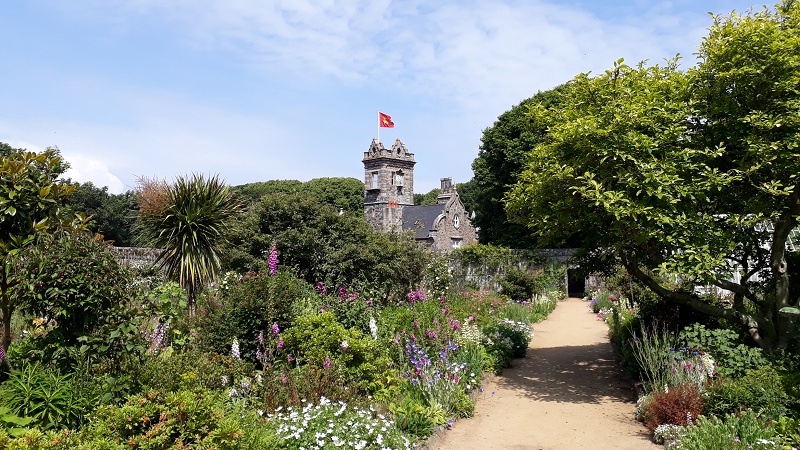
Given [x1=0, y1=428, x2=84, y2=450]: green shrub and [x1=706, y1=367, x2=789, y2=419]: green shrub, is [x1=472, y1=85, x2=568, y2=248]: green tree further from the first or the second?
[x1=0, y1=428, x2=84, y2=450]: green shrub

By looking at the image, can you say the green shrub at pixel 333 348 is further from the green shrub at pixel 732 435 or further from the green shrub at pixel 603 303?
the green shrub at pixel 603 303

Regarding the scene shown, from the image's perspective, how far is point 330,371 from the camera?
6.32 metres

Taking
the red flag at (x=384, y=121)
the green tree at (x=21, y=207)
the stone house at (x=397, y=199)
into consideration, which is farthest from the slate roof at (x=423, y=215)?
the green tree at (x=21, y=207)

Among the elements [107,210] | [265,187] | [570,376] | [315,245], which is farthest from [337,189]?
[570,376]

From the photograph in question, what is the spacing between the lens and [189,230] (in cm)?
1166

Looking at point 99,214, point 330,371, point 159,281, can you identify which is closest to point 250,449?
point 330,371

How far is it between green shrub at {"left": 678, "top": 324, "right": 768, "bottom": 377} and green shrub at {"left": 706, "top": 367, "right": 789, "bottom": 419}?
2.02ft

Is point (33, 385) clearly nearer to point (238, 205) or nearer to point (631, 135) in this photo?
point (631, 135)

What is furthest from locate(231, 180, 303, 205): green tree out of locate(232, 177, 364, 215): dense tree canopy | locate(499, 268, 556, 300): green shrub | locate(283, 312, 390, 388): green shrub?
locate(283, 312, 390, 388): green shrub

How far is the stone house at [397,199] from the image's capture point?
38250 millimetres

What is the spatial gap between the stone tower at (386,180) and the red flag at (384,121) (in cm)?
262

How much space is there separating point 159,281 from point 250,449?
9095 mm

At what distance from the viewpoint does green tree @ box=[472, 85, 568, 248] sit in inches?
1097

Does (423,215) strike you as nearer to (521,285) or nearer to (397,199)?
(397,199)
